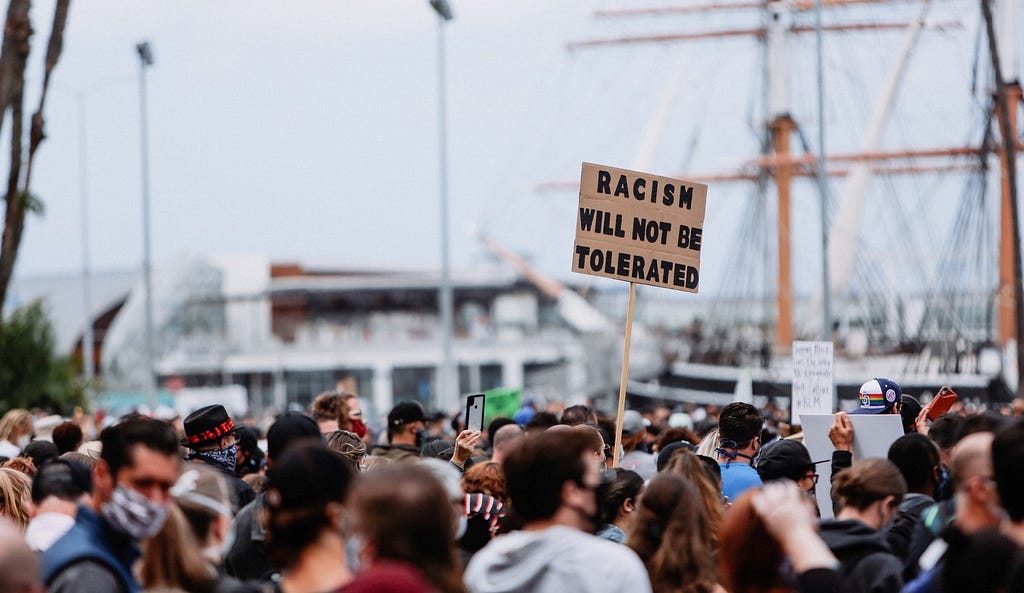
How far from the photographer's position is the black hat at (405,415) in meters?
10.8

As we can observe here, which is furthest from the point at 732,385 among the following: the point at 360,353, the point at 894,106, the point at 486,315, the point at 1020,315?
the point at 486,315

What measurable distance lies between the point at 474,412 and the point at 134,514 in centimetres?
656

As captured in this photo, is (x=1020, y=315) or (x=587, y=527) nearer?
(x=587, y=527)

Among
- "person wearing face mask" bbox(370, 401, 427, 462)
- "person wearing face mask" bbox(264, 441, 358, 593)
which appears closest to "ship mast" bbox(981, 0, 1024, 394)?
"person wearing face mask" bbox(370, 401, 427, 462)

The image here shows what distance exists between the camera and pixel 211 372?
91.2m

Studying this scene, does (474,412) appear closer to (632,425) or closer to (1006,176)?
(632,425)

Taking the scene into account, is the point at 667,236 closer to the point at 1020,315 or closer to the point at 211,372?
the point at 1020,315

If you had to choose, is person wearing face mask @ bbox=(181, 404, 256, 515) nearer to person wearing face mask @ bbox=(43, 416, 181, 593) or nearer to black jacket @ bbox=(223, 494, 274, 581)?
black jacket @ bbox=(223, 494, 274, 581)

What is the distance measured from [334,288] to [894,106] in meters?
55.6

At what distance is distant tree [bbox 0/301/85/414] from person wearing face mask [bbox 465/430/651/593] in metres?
28.8

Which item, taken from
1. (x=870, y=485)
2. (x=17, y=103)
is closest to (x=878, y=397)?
(x=870, y=485)

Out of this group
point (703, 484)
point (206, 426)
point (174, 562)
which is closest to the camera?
point (174, 562)

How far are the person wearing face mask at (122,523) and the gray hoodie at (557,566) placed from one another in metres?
1.00

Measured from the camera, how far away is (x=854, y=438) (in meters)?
7.90
